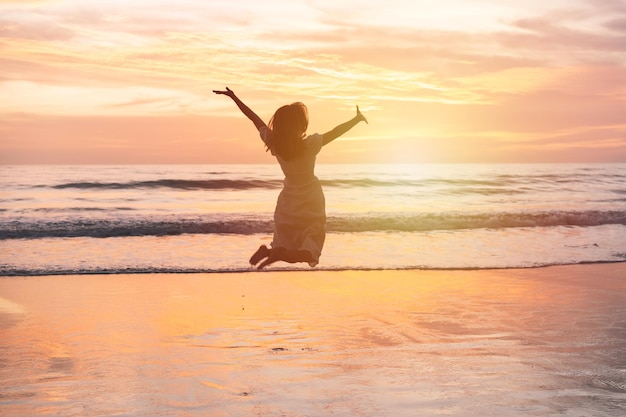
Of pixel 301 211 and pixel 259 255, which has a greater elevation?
pixel 301 211

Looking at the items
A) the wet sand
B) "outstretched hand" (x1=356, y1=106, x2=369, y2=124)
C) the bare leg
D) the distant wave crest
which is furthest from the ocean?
"outstretched hand" (x1=356, y1=106, x2=369, y2=124)

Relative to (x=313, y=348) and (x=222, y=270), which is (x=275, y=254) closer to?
(x=313, y=348)

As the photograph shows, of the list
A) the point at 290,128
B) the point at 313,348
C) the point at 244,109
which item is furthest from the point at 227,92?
the point at 313,348

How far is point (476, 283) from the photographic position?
13891 millimetres

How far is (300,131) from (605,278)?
8.75 meters

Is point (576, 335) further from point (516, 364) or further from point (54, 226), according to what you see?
point (54, 226)

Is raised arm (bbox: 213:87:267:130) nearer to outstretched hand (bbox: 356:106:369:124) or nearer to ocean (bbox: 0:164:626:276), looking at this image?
outstretched hand (bbox: 356:106:369:124)

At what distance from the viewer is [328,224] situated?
26.0 m

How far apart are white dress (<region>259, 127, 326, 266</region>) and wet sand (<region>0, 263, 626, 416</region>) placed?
1.20 meters

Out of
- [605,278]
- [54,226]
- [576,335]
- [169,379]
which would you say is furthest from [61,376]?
[54,226]

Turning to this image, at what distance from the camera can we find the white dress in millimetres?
8344

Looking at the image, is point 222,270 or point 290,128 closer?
point 290,128

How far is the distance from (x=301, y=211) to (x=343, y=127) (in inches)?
45.3

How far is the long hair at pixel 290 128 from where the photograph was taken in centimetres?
804
